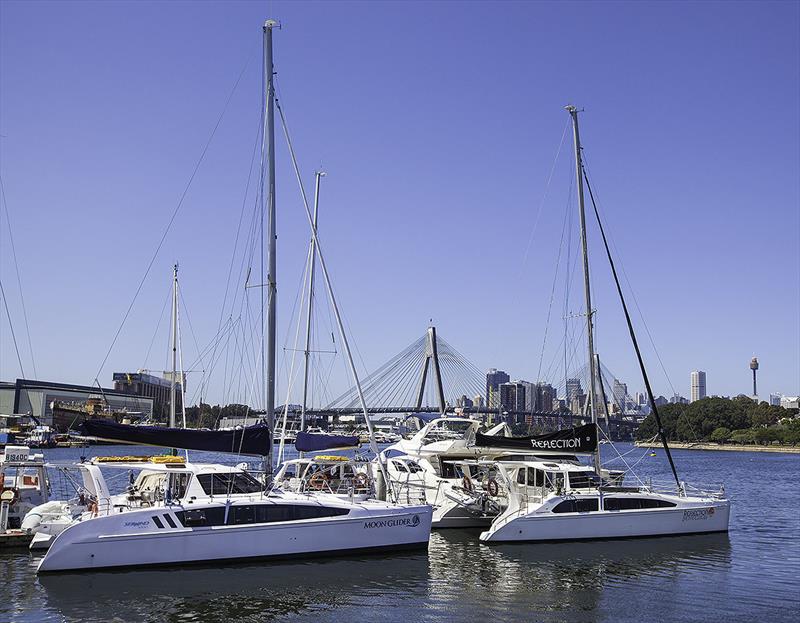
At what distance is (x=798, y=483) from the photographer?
56344mm

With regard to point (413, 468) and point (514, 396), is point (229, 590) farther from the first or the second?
point (514, 396)

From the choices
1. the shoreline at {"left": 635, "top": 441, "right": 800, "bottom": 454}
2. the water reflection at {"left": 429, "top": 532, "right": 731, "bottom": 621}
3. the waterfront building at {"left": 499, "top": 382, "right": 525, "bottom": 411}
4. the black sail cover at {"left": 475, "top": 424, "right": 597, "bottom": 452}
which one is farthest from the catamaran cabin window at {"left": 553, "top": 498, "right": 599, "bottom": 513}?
the waterfront building at {"left": 499, "top": 382, "right": 525, "bottom": 411}

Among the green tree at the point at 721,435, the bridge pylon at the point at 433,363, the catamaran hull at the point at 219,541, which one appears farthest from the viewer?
the green tree at the point at 721,435

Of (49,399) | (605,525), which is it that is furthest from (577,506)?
(49,399)

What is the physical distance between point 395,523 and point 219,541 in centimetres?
515

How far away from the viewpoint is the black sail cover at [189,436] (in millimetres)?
22594

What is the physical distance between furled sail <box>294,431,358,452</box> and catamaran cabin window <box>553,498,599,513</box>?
776 cm

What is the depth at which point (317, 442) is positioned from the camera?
2769 centimetres

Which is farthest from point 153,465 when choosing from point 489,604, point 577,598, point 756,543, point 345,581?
point 756,543

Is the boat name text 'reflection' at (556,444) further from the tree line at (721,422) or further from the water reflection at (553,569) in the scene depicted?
the tree line at (721,422)

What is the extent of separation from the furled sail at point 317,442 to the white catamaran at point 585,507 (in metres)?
5.60

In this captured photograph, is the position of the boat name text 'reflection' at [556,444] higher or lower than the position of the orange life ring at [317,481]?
higher

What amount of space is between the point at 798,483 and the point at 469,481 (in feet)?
121

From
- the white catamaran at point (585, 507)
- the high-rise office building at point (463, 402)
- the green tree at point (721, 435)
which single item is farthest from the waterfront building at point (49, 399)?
the white catamaran at point (585, 507)
